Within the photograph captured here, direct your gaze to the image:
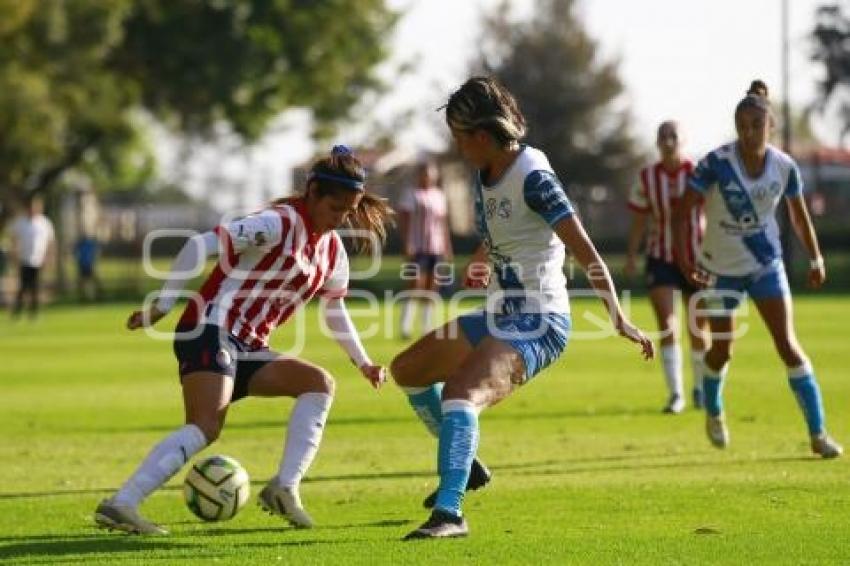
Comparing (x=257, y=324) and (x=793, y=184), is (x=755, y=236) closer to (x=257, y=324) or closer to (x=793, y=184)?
(x=793, y=184)

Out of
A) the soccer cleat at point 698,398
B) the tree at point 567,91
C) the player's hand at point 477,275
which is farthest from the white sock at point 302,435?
the tree at point 567,91

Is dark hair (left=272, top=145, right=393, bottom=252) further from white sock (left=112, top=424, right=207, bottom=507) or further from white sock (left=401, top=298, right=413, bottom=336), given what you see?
white sock (left=401, top=298, right=413, bottom=336)

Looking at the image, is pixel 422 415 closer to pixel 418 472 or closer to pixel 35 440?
pixel 418 472

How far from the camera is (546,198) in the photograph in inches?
351

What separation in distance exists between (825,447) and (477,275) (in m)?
3.34

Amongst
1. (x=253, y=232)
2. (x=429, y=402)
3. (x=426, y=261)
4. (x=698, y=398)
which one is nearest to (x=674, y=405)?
(x=698, y=398)

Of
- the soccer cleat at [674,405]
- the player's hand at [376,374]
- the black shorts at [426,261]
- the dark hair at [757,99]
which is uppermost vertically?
the dark hair at [757,99]

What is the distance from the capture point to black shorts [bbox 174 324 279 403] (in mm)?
9141

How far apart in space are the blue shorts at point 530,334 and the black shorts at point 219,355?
43.6 inches

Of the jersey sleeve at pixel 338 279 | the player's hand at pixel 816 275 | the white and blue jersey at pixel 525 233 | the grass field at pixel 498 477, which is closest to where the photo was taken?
the grass field at pixel 498 477

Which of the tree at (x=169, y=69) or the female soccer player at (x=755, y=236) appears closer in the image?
the female soccer player at (x=755, y=236)

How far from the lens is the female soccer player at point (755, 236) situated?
12391 millimetres

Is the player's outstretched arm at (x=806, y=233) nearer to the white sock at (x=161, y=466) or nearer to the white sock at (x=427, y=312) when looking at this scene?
the white sock at (x=161, y=466)

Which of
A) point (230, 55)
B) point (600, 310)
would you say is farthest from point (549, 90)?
point (600, 310)
